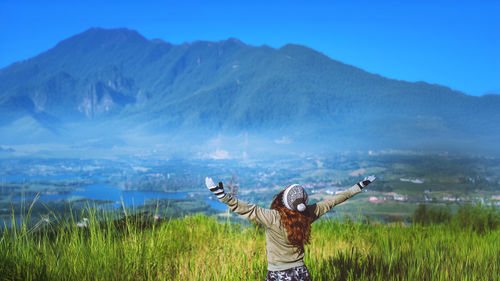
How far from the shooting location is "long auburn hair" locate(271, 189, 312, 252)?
385cm

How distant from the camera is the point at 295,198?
12.6 feet

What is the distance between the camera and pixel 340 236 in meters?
8.50

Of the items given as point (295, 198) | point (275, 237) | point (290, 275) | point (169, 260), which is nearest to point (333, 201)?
point (295, 198)

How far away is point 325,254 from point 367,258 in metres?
0.99

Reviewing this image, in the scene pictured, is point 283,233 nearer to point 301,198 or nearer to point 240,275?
point 301,198

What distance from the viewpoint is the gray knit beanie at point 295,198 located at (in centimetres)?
384

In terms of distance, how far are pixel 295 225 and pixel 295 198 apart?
285 mm

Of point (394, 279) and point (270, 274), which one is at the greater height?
point (270, 274)

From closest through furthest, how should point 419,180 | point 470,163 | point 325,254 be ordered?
point 325,254 → point 419,180 → point 470,163

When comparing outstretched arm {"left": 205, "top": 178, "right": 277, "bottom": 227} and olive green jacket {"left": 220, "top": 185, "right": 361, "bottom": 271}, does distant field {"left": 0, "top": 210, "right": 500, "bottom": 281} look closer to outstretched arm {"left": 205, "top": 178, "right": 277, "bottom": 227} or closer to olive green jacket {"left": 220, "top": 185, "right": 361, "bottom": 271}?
olive green jacket {"left": 220, "top": 185, "right": 361, "bottom": 271}

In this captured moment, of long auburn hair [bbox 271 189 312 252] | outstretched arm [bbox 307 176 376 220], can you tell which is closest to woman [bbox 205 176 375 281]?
long auburn hair [bbox 271 189 312 252]

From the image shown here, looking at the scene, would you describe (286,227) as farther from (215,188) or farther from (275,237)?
(215,188)

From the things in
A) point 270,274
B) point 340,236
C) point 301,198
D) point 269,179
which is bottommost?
point 269,179

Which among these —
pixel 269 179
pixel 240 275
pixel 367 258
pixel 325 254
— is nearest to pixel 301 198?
pixel 240 275
